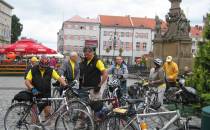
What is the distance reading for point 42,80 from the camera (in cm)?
959

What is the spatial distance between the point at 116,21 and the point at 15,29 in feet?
90.0

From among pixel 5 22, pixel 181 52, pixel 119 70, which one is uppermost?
pixel 5 22

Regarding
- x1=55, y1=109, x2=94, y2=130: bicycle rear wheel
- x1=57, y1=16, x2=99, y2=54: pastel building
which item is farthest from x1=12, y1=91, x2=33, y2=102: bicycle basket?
x1=57, y1=16, x2=99, y2=54: pastel building

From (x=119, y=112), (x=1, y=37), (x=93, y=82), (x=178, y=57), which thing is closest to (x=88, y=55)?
(x=93, y=82)

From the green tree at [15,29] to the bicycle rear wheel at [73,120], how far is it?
12143 centimetres

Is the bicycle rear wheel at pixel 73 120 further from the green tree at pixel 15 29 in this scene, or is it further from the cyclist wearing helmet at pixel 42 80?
the green tree at pixel 15 29

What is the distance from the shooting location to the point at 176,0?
1270 inches

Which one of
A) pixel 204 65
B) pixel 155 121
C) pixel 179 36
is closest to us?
pixel 155 121

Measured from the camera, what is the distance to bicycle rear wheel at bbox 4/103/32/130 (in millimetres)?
9227

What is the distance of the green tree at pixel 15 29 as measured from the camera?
128 m

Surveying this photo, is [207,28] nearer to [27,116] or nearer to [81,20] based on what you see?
[27,116]

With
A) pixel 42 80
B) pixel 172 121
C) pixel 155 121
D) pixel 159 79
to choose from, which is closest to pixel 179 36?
pixel 159 79

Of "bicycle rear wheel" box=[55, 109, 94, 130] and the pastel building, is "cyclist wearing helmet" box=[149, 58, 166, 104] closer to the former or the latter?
"bicycle rear wheel" box=[55, 109, 94, 130]

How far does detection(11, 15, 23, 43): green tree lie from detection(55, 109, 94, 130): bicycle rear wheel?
121427 millimetres
